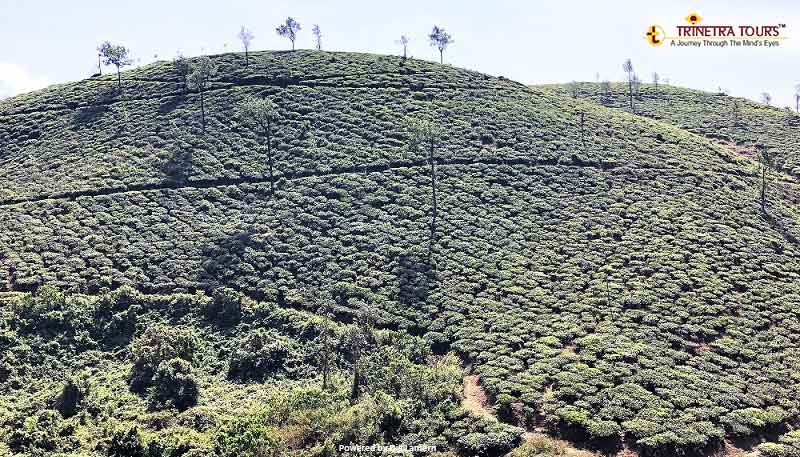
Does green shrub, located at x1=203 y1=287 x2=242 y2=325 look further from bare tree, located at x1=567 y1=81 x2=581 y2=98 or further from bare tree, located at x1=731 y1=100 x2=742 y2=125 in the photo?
bare tree, located at x1=567 y1=81 x2=581 y2=98

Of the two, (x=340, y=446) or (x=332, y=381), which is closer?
(x=340, y=446)

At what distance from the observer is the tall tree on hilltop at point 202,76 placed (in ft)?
263

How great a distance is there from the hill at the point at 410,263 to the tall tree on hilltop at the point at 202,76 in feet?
4.86

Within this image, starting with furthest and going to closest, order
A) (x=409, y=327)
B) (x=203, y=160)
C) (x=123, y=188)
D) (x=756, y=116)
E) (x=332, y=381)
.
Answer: (x=756, y=116), (x=203, y=160), (x=123, y=188), (x=409, y=327), (x=332, y=381)

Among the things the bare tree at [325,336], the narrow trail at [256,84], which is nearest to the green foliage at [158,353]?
the bare tree at [325,336]

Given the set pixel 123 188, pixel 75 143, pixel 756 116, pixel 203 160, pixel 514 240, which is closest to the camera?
pixel 514 240

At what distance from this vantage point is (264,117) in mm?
69250

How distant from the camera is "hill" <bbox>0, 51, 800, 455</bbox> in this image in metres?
34.5

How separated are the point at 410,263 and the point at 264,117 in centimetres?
2776

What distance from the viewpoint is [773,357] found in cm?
3934

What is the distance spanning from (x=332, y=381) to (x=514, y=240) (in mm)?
21497

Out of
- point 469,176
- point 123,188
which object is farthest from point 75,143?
point 469,176

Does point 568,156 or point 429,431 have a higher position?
point 568,156

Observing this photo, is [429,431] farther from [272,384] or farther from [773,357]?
[773,357]
